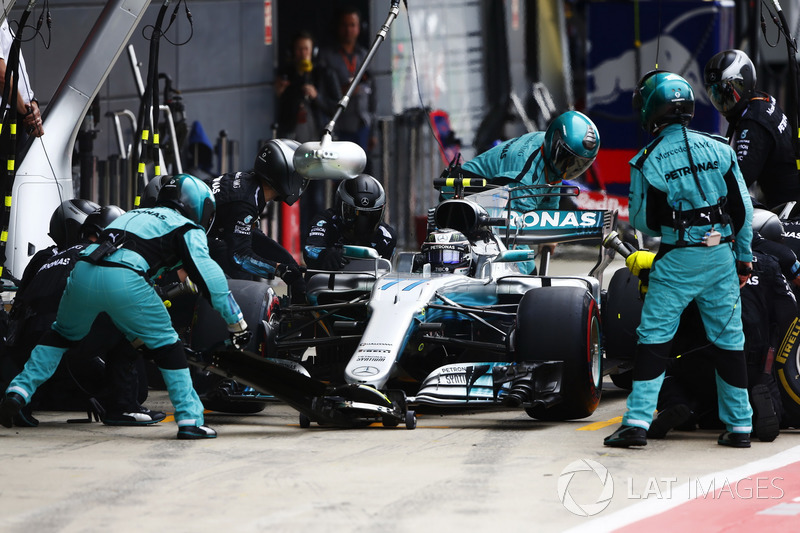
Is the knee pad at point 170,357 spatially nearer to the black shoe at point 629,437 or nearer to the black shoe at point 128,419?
the black shoe at point 128,419

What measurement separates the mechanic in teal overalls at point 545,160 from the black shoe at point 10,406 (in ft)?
12.2

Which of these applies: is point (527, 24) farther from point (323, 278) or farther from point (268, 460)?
point (268, 460)

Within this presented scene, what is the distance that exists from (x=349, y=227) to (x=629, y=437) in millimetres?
3752

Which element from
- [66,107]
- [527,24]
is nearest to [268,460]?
[66,107]

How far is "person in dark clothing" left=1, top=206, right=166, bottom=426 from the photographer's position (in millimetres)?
8992

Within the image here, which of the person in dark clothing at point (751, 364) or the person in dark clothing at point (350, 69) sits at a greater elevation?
the person in dark clothing at point (350, 69)

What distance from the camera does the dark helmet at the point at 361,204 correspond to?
35.5 ft

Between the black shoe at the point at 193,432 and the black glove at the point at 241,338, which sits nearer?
the black shoe at the point at 193,432

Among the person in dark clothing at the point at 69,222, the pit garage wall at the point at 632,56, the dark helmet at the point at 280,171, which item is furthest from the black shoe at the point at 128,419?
the pit garage wall at the point at 632,56

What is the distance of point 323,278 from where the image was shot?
32.1ft

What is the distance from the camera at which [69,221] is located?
396 inches

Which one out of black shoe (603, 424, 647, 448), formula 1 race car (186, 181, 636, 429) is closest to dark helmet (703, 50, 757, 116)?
formula 1 race car (186, 181, 636, 429)

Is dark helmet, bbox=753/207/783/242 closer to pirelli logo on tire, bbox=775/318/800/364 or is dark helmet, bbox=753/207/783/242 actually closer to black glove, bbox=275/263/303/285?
pirelli logo on tire, bbox=775/318/800/364

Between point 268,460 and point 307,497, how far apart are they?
3.34 ft
